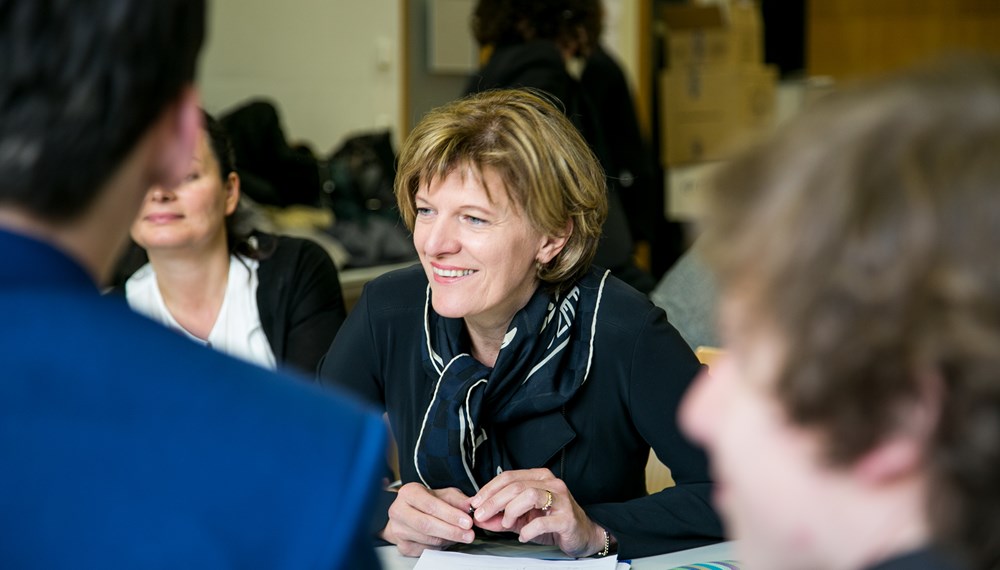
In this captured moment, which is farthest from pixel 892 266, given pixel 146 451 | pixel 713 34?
pixel 713 34

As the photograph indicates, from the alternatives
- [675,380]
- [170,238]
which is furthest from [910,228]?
[170,238]

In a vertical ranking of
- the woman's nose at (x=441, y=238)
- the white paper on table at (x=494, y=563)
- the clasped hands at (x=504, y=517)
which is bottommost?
the white paper on table at (x=494, y=563)

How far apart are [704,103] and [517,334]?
5.02 meters

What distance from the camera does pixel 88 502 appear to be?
649 millimetres

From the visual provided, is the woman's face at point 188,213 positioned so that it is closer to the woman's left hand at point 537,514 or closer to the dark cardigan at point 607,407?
the dark cardigan at point 607,407

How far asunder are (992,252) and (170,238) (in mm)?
2183

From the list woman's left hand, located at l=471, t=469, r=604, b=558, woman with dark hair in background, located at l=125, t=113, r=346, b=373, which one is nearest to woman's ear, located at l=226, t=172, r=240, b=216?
woman with dark hair in background, located at l=125, t=113, r=346, b=373

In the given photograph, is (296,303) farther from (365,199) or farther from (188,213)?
(365,199)

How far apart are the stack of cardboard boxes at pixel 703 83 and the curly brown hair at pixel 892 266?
5.97 meters

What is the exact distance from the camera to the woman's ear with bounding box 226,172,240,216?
267cm

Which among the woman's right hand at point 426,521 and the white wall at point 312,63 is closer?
the woman's right hand at point 426,521

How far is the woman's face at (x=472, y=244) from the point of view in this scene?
6.57 feet

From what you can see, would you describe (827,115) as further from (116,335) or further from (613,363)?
(613,363)

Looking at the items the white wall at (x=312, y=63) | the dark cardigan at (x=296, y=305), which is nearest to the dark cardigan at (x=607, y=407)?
the dark cardigan at (x=296, y=305)
